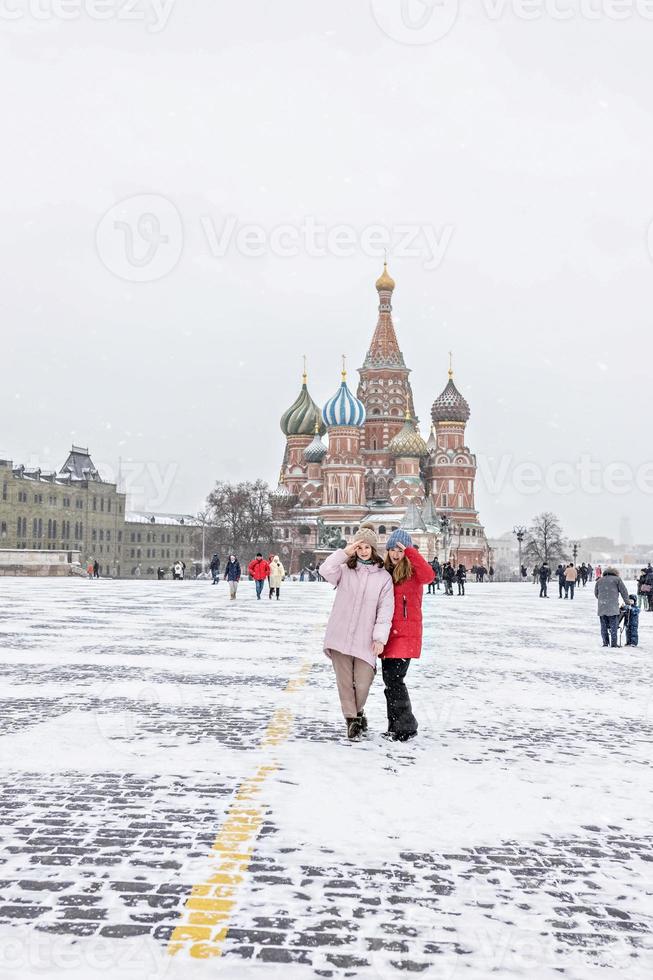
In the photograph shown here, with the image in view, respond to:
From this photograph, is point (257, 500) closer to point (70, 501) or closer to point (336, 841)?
point (70, 501)

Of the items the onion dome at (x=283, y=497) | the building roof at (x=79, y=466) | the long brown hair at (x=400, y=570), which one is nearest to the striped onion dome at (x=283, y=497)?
the onion dome at (x=283, y=497)

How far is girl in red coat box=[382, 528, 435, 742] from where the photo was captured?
6539mm

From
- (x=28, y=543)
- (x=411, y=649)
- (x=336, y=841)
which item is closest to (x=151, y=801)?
(x=336, y=841)

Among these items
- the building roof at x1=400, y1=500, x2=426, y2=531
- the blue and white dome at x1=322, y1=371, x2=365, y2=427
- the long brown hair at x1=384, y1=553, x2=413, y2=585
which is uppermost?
the blue and white dome at x1=322, y1=371, x2=365, y2=427

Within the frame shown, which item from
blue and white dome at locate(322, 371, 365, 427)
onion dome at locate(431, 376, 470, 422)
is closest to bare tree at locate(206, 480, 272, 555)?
blue and white dome at locate(322, 371, 365, 427)

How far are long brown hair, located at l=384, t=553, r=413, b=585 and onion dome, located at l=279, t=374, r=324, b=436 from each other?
3643 inches

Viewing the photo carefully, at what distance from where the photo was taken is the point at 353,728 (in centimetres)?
650

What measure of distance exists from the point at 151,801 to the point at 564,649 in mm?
10183

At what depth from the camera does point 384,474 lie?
302 feet

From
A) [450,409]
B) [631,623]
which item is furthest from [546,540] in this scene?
[631,623]

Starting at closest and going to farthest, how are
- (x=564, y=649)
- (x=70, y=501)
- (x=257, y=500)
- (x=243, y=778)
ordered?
1. (x=243, y=778)
2. (x=564, y=649)
3. (x=257, y=500)
4. (x=70, y=501)

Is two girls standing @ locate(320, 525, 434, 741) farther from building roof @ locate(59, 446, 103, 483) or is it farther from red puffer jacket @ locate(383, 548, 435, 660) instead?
building roof @ locate(59, 446, 103, 483)

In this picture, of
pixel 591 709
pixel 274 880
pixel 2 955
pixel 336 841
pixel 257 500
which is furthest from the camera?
pixel 257 500

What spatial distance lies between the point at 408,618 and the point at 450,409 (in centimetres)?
8907
